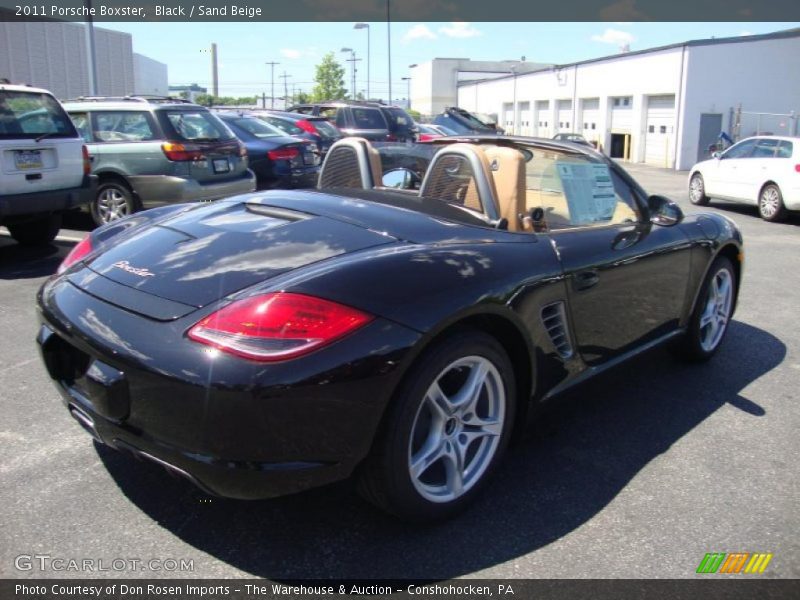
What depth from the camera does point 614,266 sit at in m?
3.45

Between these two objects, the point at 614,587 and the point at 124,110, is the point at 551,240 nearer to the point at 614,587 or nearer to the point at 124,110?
the point at 614,587

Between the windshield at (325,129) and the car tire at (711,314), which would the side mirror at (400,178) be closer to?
the car tire at (711,314)

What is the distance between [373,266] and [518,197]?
1198mm

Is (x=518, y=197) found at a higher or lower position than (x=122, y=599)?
higher

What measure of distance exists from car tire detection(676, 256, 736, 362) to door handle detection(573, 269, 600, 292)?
1.29 metres

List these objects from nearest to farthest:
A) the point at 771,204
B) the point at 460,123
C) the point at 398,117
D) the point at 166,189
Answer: the point at 166,189
the point at 771,204
the point at 398,117
the point at 460,123

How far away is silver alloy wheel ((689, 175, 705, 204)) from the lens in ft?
46.9

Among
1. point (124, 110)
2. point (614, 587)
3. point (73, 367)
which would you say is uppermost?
point (124, 110)

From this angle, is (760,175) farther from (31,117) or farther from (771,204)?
(31,117)

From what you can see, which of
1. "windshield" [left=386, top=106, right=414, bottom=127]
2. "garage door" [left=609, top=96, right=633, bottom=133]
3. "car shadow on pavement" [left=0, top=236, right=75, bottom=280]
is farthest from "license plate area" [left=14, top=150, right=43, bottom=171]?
"garage door" [left=609, top=96, right=633, bottom=133]

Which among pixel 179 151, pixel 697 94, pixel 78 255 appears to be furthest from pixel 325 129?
pixel 697 94

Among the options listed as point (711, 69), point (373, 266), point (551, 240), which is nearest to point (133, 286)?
point (373, 266)

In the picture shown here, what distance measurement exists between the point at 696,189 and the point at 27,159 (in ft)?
40.5

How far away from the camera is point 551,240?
318 cm
